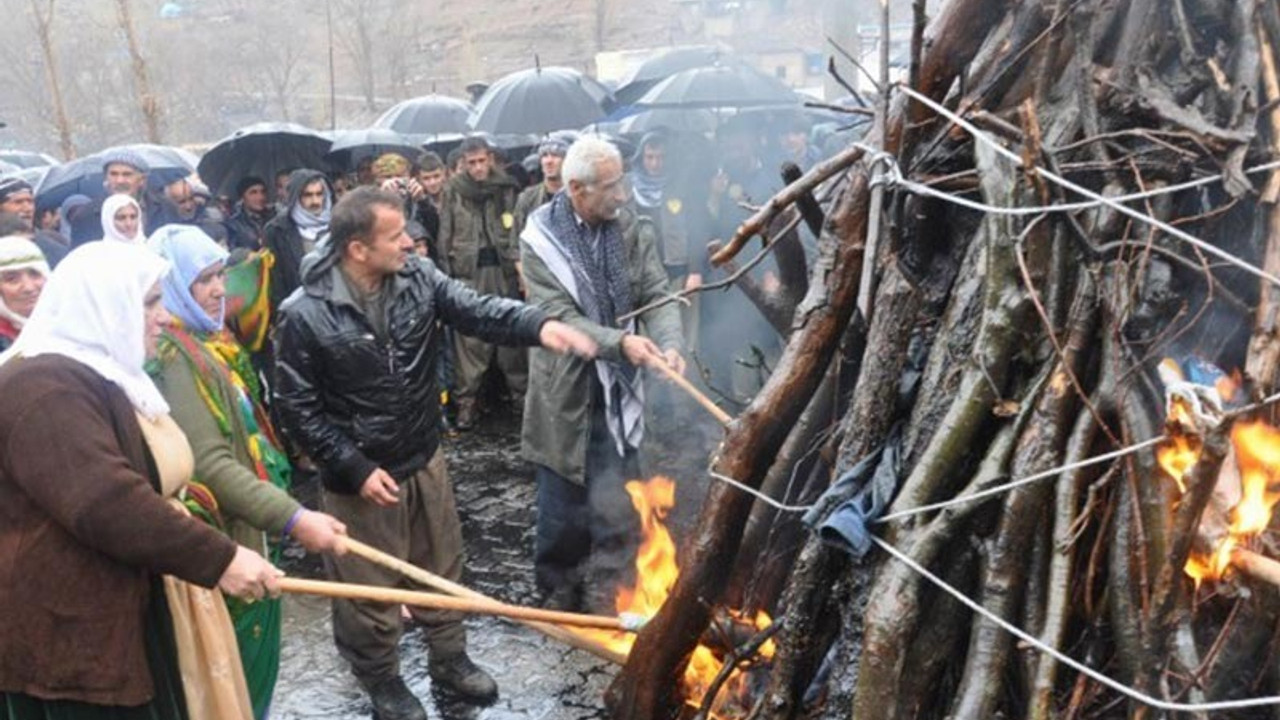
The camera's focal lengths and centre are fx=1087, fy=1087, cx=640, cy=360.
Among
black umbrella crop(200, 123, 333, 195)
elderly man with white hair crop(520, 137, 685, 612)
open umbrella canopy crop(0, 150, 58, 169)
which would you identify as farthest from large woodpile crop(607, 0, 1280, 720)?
open umbrella canopy crop(0, 150, 58, 169)

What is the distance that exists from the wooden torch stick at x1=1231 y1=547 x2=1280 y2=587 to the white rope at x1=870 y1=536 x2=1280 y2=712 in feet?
0.84

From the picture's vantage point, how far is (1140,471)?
2656mm

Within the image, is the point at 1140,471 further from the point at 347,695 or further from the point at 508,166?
the point at 508,166

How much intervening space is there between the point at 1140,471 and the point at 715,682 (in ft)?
5.16

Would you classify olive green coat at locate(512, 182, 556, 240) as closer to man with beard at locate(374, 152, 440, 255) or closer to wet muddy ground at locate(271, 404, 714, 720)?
man with beard at locate(374, 152, 440, 255)

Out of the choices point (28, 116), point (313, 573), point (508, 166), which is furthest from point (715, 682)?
point (28, 116)

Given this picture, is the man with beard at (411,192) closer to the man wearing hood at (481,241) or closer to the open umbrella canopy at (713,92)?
the man wearing hood at (481,241)

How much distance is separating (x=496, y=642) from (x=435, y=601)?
6.26 ft

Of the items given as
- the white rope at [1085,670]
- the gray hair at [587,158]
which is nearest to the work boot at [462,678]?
the gray hair at [587,158]

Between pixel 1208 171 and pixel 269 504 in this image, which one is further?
pixel 269 504

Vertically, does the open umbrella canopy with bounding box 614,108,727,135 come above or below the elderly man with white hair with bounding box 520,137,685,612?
above

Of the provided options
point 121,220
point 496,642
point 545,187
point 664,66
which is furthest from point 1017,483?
point 664,66

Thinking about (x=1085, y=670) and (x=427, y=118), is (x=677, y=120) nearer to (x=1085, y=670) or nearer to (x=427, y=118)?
(x=427, y=118)

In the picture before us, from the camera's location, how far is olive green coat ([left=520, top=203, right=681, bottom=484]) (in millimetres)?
5387
